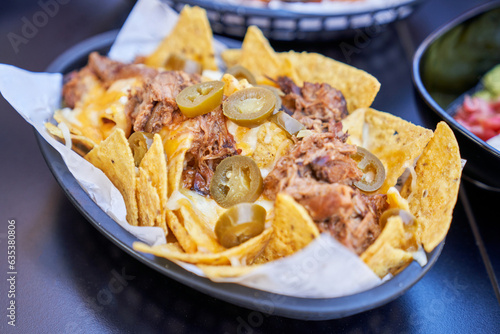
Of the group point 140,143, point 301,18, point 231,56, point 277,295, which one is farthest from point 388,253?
point 301,18

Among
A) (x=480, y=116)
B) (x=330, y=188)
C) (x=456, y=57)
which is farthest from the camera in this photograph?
(x=456, y=57)

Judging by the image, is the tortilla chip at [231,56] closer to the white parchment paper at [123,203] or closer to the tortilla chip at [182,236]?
the white parchment paper at [123,203]

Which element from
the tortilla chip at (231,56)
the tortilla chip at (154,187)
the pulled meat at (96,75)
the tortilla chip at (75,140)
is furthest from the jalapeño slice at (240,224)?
the tortilla chip at (231,56)

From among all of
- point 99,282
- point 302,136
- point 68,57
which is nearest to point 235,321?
point 99,282

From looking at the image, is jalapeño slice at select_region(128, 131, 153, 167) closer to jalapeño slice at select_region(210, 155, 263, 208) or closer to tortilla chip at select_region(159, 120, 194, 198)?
tortilla chip at select_region(159, 120, 194, 198)

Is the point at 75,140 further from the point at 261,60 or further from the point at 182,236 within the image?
the point at 261,60
